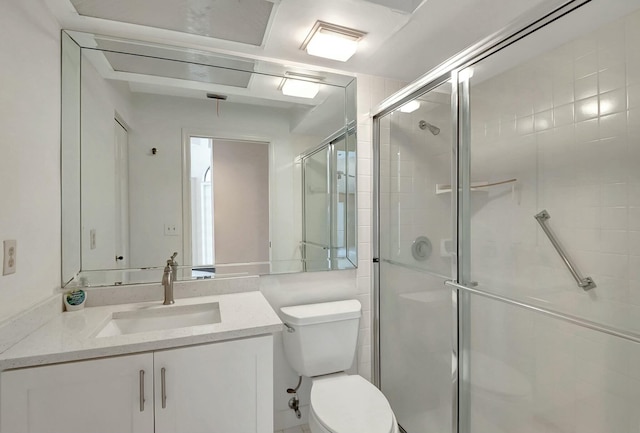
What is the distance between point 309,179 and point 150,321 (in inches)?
45.8

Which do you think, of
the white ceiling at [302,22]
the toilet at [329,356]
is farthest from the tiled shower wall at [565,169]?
the toilet at [329,356]

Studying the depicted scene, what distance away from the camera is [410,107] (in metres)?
1.75

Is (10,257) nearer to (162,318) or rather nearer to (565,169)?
(162,318)

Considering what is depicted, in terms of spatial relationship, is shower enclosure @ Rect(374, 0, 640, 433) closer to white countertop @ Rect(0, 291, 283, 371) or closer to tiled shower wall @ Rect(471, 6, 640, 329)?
tiled shower wall @ Rect(471, 6, 640, 329)

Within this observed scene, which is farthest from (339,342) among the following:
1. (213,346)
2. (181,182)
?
(181,182)

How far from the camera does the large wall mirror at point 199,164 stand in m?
→ 1.48

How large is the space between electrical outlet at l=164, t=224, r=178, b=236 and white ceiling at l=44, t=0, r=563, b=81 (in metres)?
0.97

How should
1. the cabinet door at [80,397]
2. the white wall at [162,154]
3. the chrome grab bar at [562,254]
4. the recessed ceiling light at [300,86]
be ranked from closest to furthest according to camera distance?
the cabinet door at [80,397]
the chrome grab bar at [562,254]
the white wall at [162,154]
the recessed ceiling light at [300,86]

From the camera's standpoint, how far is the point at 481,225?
145 centimetres

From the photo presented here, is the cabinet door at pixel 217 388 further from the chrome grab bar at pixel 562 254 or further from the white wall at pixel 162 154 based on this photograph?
the chrome grab bar at pixel 562 254

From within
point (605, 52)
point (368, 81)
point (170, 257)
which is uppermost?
point (368, 81)

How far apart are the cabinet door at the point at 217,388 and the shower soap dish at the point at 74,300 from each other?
0.59 metres

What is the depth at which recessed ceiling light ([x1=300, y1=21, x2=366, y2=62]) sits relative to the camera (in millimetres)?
1471

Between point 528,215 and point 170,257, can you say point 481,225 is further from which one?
point 170,257
